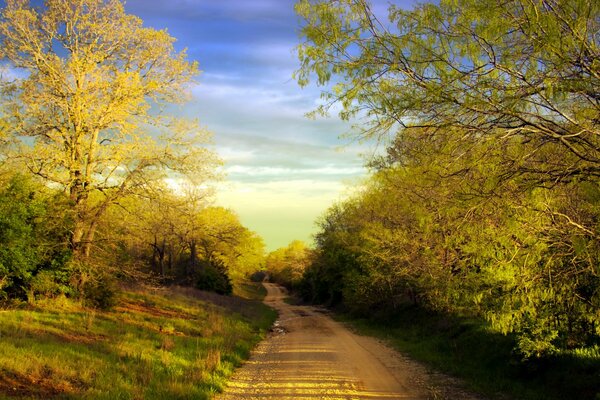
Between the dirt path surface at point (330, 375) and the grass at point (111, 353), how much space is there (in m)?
0.70

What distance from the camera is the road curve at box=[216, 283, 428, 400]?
9156 millimetres

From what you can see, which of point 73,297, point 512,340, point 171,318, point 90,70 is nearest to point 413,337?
point 512,340

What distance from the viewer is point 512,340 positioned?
1205 cm

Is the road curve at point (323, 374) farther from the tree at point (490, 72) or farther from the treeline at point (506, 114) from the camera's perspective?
the tree at point (490, 72)

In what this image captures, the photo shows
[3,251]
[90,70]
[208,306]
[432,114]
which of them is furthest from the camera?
[208,306]

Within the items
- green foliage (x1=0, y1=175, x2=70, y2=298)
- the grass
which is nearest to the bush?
the grass

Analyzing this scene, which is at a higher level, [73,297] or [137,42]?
[137,42]

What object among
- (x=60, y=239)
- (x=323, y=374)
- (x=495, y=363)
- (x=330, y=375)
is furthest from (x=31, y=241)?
(x=495, y=363)

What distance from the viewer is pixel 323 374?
1102 cm

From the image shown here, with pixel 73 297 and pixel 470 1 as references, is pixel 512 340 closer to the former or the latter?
pixel 470 1

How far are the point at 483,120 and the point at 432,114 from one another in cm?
63

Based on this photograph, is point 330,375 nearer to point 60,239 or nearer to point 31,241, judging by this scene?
point 31,241

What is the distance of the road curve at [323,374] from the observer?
9.16 metres

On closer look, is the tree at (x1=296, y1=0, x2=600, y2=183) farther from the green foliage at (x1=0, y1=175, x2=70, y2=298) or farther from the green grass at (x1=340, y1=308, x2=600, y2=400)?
the green foliage at (x1=0, y1=175, x2=70, y2=298)
